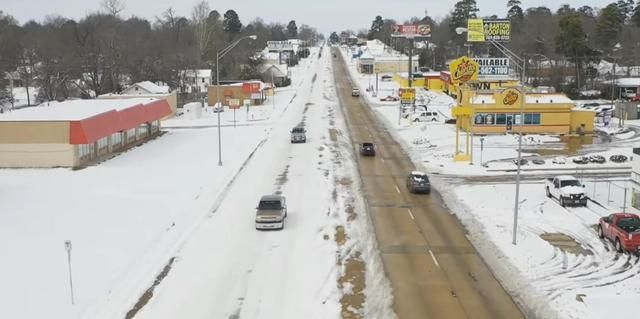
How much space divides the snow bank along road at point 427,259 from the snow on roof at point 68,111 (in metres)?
25.3

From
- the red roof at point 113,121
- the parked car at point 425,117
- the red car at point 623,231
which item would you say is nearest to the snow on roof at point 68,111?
the red roof at point 113,121

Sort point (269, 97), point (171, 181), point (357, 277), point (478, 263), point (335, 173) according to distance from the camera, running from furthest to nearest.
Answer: point (269, 97), point (335, 173), point (171, 181), point (478, 263), point (357, 277)

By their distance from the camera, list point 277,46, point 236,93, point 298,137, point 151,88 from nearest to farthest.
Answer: point 298,137 → point 151,88 → point 236,93 → point 277,46

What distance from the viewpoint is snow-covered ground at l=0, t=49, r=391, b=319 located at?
75.7 feet

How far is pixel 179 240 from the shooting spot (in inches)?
1212

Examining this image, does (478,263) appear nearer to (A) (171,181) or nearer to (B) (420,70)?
(A) (171,181)

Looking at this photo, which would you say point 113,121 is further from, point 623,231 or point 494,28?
point 623,231

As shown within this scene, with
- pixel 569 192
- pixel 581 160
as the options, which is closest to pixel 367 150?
pixel 581 160

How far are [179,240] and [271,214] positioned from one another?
4.69m

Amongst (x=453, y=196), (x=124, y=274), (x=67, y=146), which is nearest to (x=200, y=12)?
(x=67, y=146)

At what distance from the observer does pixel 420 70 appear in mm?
167250

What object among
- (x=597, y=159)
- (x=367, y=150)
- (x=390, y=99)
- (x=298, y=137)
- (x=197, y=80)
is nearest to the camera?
(x=597, y=159)

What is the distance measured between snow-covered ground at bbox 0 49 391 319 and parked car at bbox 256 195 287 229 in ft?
1.58

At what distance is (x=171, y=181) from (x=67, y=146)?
1214 cm
